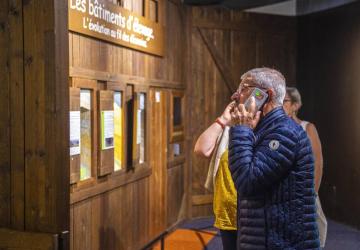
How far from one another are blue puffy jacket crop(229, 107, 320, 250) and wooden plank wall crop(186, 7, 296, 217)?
4.49 meters

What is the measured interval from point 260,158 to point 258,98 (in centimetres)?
31

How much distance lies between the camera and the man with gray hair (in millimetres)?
2195

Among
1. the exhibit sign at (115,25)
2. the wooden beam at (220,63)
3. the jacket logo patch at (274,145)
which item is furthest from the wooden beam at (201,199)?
the jacket logo patch at (274,145)

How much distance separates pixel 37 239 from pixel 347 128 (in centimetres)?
497

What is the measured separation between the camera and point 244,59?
718cm

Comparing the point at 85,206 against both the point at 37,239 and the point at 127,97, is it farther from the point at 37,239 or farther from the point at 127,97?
the point at 37,239

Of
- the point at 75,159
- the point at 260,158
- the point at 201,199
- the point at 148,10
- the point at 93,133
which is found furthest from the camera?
the point at 201,199

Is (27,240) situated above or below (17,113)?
below

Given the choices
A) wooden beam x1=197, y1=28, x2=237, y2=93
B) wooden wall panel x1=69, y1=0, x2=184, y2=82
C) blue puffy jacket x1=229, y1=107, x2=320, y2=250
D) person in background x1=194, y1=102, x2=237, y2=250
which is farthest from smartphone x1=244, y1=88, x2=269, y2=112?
wooden beam x1=197, y1=28, x2=237, y2=93

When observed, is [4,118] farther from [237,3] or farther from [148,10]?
[237,3]

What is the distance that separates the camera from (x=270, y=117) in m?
2.33

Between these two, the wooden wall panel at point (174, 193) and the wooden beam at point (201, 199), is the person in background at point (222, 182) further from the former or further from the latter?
the wooden beam at point (201, 199)

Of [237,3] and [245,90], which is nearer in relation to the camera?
[245,90]

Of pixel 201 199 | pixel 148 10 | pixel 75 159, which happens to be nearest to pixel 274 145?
pixel 75 159
